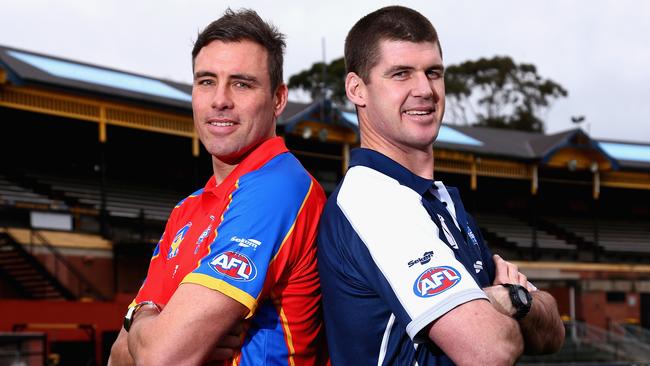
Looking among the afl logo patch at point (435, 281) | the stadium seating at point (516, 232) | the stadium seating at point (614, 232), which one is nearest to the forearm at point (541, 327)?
the afl logo patch at point (435, 281)

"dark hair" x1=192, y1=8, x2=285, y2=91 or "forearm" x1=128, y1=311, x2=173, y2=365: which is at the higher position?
"dark hair" x1=192, y1=8, x2=285, y2=91

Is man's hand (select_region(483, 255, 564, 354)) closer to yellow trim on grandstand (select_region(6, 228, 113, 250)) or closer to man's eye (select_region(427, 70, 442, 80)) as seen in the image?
man's eye (select_region(427, 70, 442, 80))

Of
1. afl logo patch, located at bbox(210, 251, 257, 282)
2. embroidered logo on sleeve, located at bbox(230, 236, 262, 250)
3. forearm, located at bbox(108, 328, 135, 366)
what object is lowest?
forearm, located at bbox(108, 328, 135, 366)

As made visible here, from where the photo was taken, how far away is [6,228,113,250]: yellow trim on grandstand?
75.6ft

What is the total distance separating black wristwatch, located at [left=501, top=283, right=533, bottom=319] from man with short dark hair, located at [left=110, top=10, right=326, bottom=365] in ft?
2.48

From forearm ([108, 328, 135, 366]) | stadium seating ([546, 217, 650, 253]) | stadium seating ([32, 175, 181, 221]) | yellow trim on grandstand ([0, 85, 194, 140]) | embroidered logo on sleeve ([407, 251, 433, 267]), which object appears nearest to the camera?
embroidered logo on sleeve ([407, 251, 433, 267])

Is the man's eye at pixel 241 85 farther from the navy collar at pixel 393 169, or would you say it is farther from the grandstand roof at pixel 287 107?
the grandstand roof at pixel 287 107

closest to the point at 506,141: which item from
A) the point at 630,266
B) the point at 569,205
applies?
the point at 569,205

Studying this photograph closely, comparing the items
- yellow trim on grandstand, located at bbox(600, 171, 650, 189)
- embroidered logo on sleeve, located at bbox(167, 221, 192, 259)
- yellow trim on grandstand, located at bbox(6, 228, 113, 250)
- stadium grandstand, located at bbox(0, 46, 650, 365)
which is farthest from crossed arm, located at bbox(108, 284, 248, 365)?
yellow trim on grandstand, located at bbox(600, 171, 650, 189)

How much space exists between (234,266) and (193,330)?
10.2 inches

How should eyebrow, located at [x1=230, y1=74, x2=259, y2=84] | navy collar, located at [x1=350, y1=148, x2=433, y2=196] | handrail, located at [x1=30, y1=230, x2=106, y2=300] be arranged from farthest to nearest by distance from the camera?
handrail, located at [x1=30, y1=230, x2=106, y2=300]
eyebrow, located at [x1=230, y1=74, x2=259, y2=84]
navy collar, located at [x1=350, y1=148, x2=433, y2=196]

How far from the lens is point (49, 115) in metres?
26.5

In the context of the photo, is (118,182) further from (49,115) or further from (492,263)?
(492,263)

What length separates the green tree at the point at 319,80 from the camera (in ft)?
211
